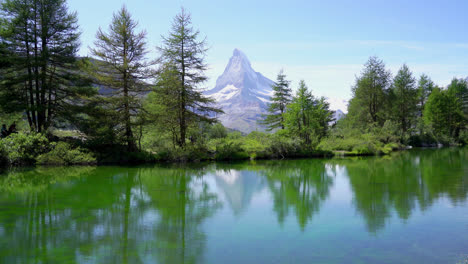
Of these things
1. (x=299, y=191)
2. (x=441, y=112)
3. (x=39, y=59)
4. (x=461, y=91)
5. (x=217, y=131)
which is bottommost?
(x=299, y=191)

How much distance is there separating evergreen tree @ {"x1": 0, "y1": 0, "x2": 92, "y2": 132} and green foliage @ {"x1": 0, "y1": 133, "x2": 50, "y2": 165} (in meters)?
1.21

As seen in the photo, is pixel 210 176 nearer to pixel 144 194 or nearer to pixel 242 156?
pixel 144 194

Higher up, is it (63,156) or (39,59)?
(39,59)

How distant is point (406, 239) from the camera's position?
20.6ft

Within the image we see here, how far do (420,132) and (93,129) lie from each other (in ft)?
138

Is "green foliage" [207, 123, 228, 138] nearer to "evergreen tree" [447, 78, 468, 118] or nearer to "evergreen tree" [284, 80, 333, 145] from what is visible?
"evergreen tree" [284, 80, 333, 145]

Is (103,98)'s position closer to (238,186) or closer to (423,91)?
(238,186)

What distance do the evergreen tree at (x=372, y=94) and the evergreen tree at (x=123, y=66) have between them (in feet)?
102

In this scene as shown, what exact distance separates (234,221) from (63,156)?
1512 cm

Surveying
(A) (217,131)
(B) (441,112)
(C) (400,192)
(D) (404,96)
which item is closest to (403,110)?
(D) (404,96)

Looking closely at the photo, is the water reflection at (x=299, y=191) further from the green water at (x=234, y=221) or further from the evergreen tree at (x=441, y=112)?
the evergreen tree at (x=441, y=112)

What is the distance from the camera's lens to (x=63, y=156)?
742 inches

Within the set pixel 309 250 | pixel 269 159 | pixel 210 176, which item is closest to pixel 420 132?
pixel 269 159

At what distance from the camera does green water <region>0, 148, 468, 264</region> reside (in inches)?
220
